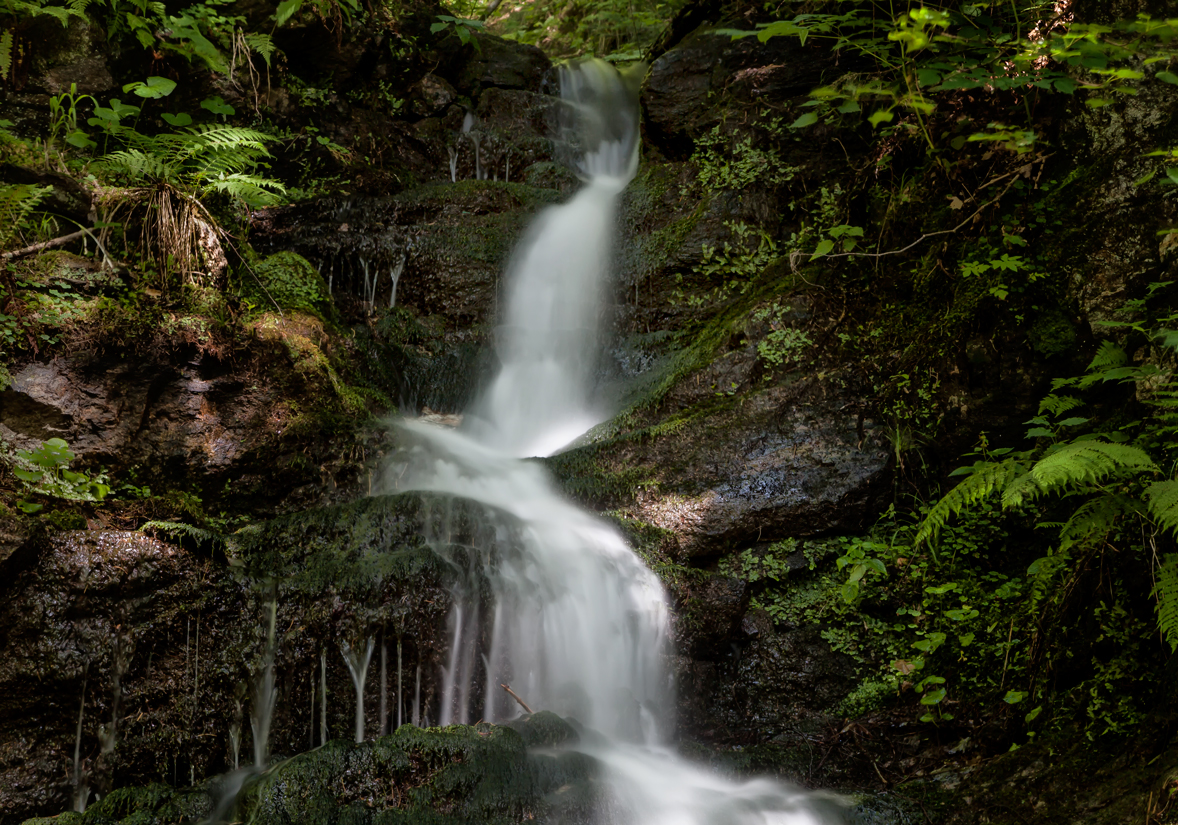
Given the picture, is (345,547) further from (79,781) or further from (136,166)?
(136,166)

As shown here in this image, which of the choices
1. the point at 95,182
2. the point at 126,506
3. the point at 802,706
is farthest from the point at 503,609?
the point at 95,182

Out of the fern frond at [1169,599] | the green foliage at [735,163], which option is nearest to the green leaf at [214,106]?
the green foliage at [735,163]

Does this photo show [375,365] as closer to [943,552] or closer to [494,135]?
[494,135]

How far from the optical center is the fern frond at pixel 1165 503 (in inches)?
104

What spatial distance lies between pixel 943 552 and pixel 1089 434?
41.2 inches

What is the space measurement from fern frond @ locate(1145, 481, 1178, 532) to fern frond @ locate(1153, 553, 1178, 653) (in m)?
0.19

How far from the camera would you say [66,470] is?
167 inches

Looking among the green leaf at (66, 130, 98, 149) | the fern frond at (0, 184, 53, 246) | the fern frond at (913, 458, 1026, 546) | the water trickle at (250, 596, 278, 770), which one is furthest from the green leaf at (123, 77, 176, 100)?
the fern frond at (913, 458, 1026, 546)

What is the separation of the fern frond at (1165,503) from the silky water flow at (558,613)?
195cm

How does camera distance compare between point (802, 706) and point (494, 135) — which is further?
point (494, 135)

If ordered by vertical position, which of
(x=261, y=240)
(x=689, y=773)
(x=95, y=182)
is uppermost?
(x=261, y=240)

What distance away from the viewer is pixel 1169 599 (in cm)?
276

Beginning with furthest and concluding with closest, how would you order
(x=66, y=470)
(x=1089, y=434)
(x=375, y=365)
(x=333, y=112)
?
1. (x=333, y=112)
2. (x=375, y=365)
3. (x=66, y=470)
4. (x=1089, y=434)

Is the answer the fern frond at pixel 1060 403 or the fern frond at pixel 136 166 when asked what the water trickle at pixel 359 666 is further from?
the fern frond at pixel 1060 403
